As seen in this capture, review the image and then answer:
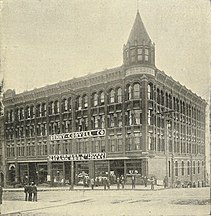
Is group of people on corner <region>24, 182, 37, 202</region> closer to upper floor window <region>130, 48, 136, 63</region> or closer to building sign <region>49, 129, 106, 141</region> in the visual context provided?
building sign <region>49, 129, 106, 141</region>

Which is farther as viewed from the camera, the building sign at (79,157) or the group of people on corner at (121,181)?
the building sign at (79,157)

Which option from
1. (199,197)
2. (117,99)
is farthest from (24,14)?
(199,197)

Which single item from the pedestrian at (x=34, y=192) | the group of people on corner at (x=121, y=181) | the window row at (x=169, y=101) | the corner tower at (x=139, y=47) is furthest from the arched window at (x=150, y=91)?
the pedestrian at (x=34, y=192)

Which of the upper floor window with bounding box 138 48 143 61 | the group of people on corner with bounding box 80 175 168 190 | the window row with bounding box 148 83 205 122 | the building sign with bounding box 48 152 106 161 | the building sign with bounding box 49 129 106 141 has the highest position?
the upper floor window with bounding box 138 48 143 61

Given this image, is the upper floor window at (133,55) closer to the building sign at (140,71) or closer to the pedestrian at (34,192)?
the building sign at (140,71)

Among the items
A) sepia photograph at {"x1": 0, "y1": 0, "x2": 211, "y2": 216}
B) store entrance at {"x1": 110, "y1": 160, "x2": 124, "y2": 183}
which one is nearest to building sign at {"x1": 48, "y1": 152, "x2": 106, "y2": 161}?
sepia photograph at {"x1": 0, "y1": 0, "x2": 211, "y2": 216}

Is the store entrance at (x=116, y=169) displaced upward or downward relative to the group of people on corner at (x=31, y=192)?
upward
